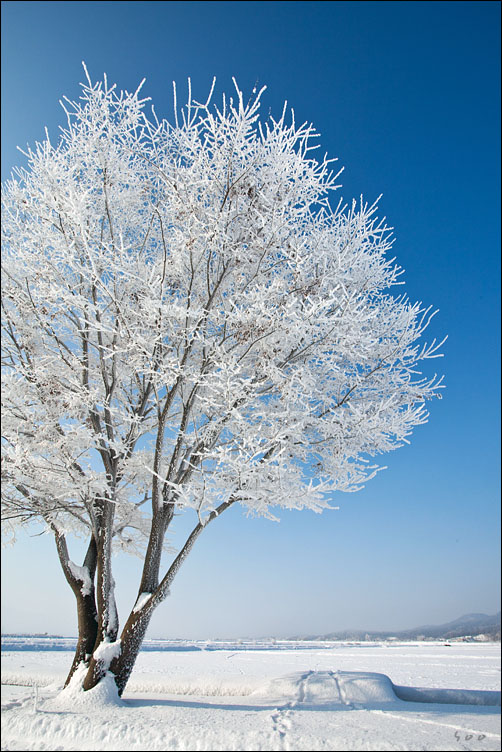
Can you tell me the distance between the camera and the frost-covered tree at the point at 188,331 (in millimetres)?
6020

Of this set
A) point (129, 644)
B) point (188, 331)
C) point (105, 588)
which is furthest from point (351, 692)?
point (188, 331)

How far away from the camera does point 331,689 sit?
7195mm

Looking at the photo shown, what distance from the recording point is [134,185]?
25.7 ft

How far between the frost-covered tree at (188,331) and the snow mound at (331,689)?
278 cm

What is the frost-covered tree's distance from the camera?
237 inches

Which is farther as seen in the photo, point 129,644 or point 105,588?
point 105,588

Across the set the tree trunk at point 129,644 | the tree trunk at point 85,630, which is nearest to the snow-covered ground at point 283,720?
the tree trunk at point 129,644

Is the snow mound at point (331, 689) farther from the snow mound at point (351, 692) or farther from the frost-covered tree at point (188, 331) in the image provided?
the frost-covered tree at point (188, 331)

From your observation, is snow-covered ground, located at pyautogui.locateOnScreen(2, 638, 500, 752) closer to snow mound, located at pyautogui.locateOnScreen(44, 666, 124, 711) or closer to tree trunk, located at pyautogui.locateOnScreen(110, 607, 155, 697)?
snow mound, located at pyautogui.locateOnScreen(44, 666, 124, 711)

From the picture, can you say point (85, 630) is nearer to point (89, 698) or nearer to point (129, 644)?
point (129, 644)

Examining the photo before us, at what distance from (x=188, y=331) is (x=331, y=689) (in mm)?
6474

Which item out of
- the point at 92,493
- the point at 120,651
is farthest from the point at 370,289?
the point at 120,651

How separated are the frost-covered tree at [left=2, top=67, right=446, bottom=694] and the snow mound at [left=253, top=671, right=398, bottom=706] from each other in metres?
2.78

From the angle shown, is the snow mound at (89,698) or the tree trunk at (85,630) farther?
the tree trunk at (85,630)
